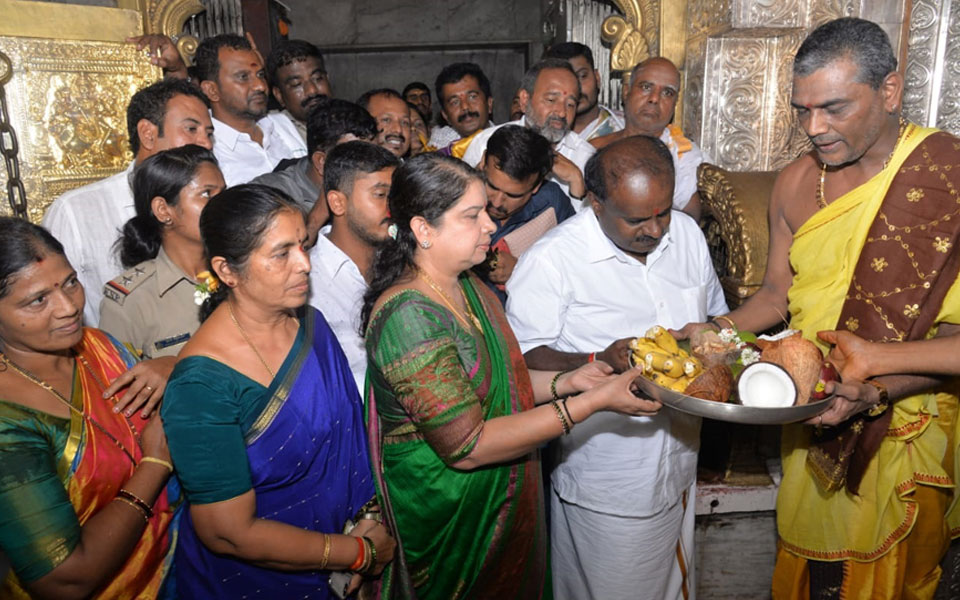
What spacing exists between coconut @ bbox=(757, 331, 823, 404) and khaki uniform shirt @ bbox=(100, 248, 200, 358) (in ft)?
6.50

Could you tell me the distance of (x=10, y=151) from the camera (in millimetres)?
3953

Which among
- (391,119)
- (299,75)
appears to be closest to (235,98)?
(299,75)

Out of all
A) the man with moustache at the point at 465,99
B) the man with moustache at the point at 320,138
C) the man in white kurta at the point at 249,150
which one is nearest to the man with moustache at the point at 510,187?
the man with moustache at the point at 320,138

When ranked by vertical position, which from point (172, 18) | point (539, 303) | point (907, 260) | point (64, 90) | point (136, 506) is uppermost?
point (172, 18)

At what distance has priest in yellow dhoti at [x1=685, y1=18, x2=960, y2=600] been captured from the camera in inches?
81.1

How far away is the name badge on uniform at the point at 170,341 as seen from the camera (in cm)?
230

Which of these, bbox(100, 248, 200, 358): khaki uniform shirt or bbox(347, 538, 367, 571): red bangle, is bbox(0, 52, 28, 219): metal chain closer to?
bbox(100, 248, 200, 358): khaki uniform shirt

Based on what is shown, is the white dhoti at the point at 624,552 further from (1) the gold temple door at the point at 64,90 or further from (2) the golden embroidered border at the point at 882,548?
(1) the gold temple door at the point at 64,90

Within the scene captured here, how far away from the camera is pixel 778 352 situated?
1.93 metres

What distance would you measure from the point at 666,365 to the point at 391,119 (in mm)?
2714

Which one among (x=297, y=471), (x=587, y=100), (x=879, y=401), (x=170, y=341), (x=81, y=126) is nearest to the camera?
(x=297, y=471)

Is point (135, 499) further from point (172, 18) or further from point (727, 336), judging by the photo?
point (172, 18)

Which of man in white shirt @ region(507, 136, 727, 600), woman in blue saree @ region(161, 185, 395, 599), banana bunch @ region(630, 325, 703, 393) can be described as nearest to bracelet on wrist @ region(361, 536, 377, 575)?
woman in blue saree @ region(161, 185, 395, 599)

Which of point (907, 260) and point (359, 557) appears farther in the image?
point (907, 260)
